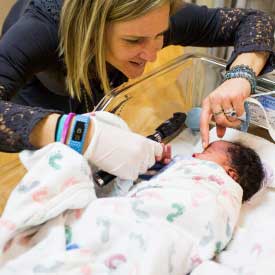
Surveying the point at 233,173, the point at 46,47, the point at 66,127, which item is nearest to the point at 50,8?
the point at 46,47

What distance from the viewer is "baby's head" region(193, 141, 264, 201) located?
110cm

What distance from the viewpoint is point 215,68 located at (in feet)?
4.68

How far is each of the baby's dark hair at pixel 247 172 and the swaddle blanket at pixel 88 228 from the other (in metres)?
0.21

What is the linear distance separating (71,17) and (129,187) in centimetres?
42

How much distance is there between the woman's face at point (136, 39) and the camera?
92 cm

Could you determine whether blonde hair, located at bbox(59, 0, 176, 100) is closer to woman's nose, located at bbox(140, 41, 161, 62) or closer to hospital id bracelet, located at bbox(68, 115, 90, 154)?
woman's nose, located at bbox(140, 41, 161, 62)

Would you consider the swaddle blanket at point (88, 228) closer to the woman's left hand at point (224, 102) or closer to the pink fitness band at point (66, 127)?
the pink fitness band at point (66, 127)

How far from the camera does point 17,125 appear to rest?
768 millimetres

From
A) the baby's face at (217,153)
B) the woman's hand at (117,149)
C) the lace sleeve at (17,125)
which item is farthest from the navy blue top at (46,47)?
the baby's face at (217,153)

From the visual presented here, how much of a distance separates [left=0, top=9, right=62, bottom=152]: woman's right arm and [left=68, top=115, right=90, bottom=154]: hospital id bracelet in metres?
0.04

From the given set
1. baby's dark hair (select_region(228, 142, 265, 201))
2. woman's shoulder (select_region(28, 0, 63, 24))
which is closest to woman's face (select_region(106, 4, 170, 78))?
woman's shoulder (select_region(28, 0, 63, 24))

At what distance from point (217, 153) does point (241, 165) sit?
0.23ft

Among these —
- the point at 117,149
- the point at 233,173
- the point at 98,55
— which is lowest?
the point at 233,173

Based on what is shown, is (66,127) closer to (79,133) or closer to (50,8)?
(79,133)
